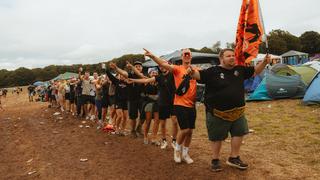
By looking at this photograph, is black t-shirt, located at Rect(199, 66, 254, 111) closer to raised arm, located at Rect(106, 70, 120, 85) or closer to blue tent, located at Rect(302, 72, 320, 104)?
raised arm, located at Rect(106, 70, 120, 85)

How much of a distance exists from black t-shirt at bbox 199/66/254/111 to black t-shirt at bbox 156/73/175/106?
178 centimetres

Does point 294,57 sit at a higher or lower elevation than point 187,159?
higher

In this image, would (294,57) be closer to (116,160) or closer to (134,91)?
(134,91)

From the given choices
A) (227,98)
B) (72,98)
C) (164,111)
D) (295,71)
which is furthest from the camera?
(72,98)

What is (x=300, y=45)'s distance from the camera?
76188 millimetres

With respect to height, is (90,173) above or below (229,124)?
below

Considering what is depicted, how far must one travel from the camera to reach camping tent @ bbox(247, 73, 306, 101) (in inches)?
667

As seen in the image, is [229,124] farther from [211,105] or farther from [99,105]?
[99,105]

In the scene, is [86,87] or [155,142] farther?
[86,87]

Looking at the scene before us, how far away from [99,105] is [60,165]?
5.88 metres

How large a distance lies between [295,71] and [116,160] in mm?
11955

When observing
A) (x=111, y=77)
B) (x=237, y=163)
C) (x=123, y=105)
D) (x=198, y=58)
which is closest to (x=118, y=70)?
(x=111, y=77)

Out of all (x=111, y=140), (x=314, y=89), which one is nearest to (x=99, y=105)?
→ (x=111, y=140)

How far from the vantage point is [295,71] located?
1755 cm
